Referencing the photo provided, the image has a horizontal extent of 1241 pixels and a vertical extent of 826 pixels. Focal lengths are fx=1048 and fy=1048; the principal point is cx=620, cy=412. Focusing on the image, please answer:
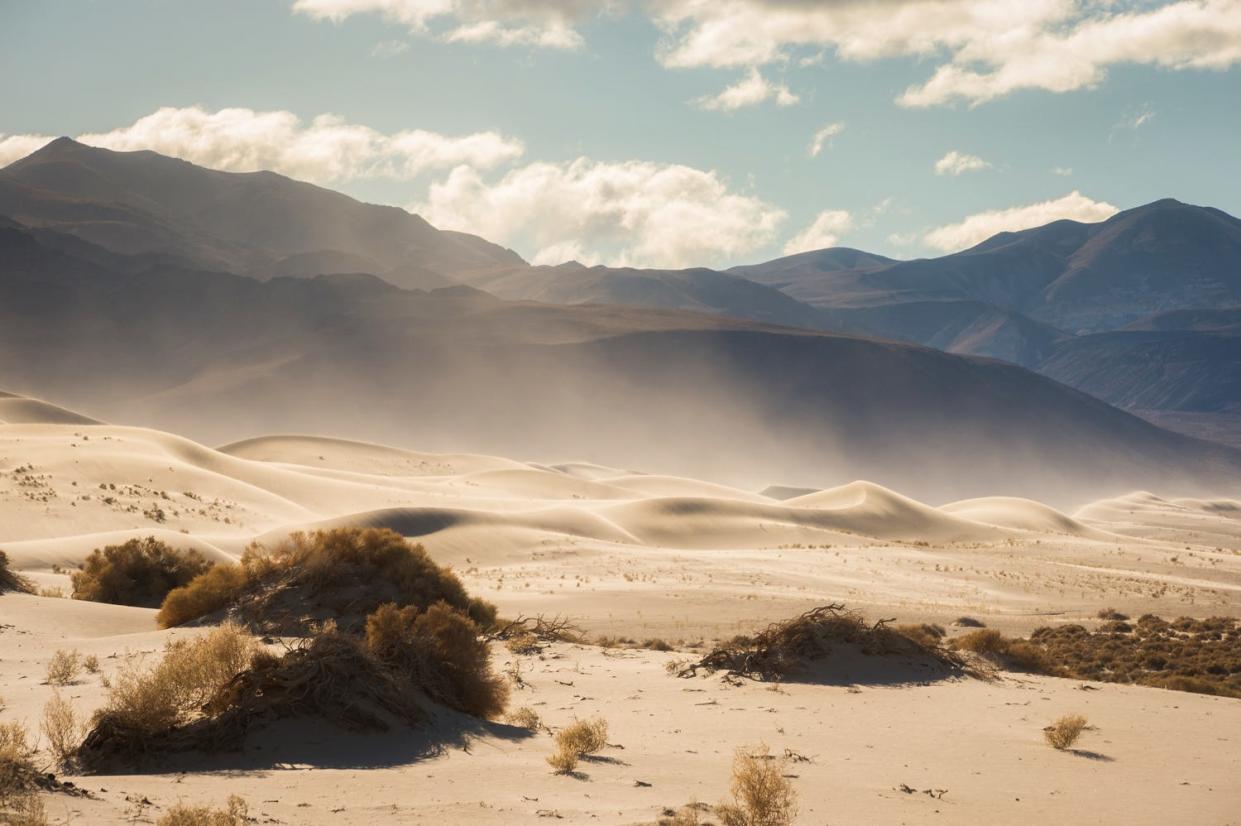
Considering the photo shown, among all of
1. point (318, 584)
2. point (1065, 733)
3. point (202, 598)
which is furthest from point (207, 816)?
point (202, 598)

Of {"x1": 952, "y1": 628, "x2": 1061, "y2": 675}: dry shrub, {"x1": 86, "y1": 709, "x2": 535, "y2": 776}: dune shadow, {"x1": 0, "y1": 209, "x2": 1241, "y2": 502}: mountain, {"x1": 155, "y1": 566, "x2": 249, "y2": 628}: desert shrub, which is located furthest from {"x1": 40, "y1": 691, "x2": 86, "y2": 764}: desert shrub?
{"x1": 0, "y1": 209, "x2": 1241, "y2": 502}: mountain

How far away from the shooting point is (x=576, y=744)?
9.45 meters

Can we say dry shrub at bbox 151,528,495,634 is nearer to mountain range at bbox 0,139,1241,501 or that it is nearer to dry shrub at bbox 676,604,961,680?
dry shrub at bbox 676,604,961,680

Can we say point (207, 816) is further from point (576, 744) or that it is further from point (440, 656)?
point (440, 656)

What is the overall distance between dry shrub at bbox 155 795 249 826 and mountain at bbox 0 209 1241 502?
131459mm

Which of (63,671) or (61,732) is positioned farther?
(63,671)

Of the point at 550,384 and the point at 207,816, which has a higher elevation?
the point at 550,384

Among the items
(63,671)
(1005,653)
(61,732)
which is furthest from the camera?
(1005,653)

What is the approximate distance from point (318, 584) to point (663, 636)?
9.26m

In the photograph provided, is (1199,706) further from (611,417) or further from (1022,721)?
(611,417)

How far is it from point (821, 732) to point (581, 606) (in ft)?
51.4

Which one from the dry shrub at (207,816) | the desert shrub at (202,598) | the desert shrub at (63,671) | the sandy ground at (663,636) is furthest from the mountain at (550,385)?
the dry shrub at (207,816)

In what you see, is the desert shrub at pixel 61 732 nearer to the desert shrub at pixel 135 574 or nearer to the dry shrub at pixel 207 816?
the dry shrub at pixel 207 816

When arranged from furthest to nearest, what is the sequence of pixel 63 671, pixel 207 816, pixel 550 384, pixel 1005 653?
pixel 550 384 → pixel 1005 653 → pixel 63 671 → pixel 207 816
